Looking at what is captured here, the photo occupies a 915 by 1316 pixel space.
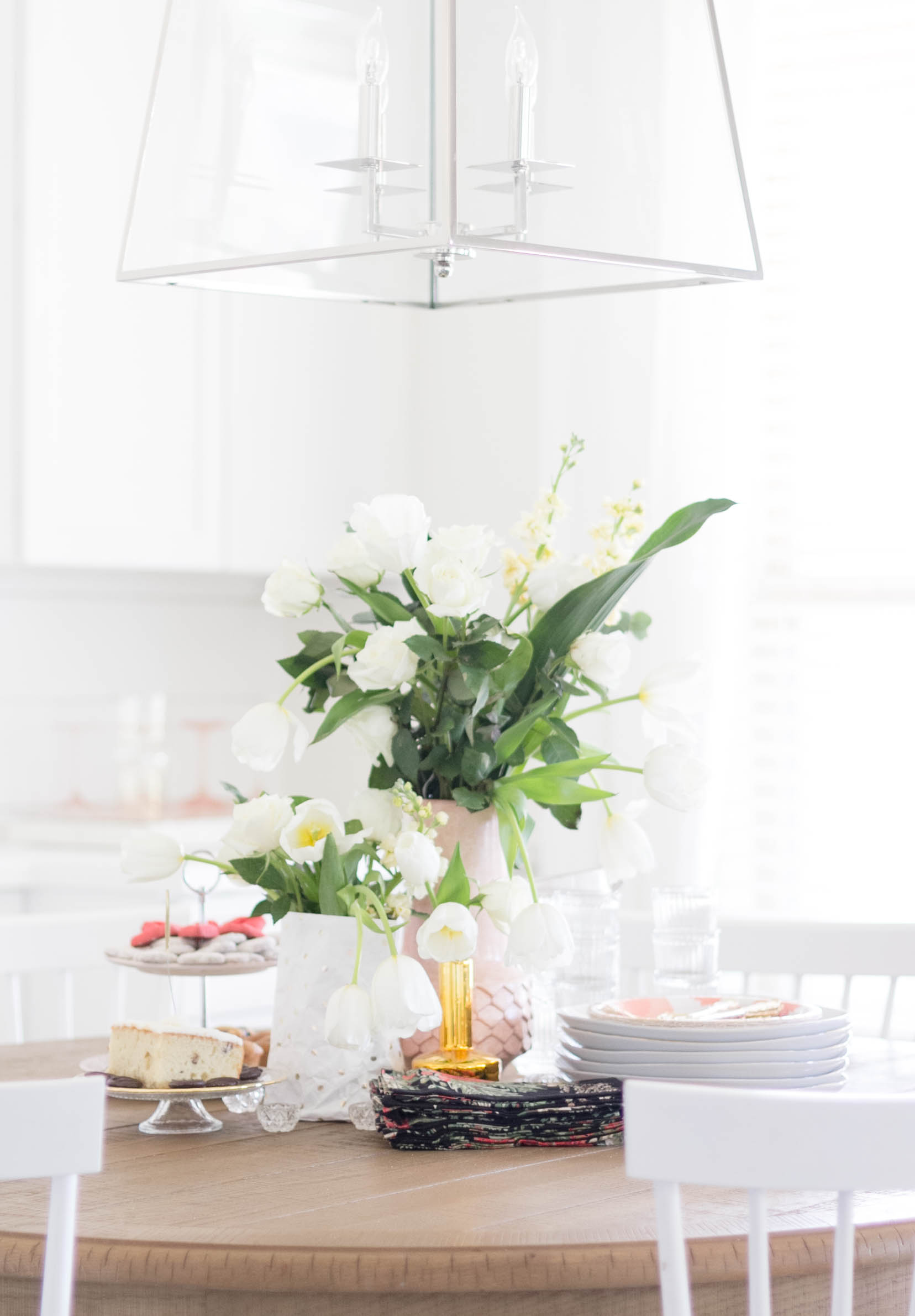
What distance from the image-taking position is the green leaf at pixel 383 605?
169 centimetres

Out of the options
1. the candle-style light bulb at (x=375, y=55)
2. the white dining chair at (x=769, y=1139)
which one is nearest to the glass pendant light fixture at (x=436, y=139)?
the candle-style light bulb at (x=375, y=55)

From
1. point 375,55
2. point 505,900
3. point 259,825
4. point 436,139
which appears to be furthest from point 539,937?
point 375,55

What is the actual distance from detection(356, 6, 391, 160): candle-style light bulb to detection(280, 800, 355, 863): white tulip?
60 cm

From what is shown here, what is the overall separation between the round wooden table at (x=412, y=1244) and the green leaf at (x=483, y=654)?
45 centimetres

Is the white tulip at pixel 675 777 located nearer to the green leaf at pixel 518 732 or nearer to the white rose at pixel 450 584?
the green leaf at pixel 518 732

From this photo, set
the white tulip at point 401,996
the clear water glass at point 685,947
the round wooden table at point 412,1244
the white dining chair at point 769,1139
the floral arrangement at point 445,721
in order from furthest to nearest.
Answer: the clear water glass at point 685,947
the floral arrangement at point 445,721
the white tulip at point 401,996
the round wooden table at point 412,1244
the white dining chair at point 769,1139

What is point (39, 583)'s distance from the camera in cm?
378

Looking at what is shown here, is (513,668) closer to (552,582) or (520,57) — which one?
(552,582)

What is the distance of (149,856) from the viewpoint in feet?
5.39

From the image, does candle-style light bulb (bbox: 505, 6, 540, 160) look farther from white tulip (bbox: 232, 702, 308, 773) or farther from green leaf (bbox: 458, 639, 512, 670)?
white tulip (bbox: 232, 702, 308, 773)

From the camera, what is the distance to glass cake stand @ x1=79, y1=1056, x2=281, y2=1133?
1.53 meters

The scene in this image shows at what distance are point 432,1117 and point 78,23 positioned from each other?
2.67 m

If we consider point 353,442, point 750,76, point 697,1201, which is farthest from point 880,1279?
point 353,442

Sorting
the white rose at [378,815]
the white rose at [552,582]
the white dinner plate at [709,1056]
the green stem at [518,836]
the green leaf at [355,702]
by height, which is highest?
the white rose at [552,582]
